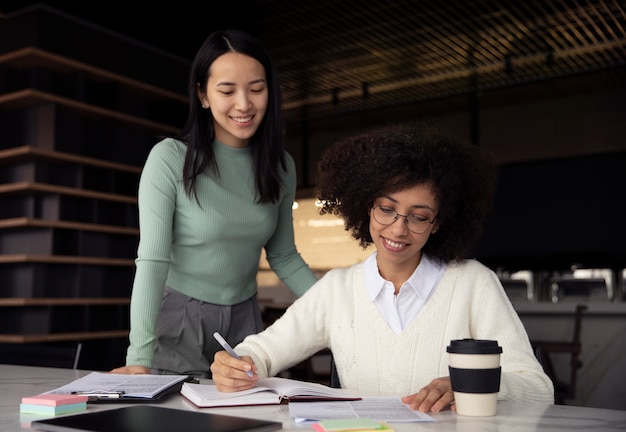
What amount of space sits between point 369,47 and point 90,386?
Answer: 17.8 feet

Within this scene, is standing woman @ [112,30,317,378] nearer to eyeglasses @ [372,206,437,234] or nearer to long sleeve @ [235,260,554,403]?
long sleeve @ [235,260,554,403]

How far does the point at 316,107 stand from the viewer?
8609 millimetres

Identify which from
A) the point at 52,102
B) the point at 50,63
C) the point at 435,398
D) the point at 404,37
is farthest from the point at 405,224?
the point at 404,37

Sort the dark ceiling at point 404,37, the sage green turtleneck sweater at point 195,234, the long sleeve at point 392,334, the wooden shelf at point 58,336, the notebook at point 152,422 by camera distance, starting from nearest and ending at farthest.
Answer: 1. the notebook at point 152,422
2. the long sleeve at point 392,334
3. the sage green turtleneck sweater at point 195,234
4. the wooden shelf at point 58,336
5. the dark ceiling at point 404,37

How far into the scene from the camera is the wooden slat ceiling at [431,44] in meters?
5.46

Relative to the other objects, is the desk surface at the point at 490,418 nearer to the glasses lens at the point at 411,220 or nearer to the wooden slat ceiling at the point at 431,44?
the glasses lens at the point at 411,220

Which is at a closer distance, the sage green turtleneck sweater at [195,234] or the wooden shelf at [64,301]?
the sage green turtleneck sweater at [195,234]

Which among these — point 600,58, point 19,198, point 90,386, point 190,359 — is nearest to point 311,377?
point 19,198

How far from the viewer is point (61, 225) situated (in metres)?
4.54

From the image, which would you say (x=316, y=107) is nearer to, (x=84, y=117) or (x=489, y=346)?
(x=84, y=117)

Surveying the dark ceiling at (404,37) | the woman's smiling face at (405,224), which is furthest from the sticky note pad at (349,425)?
the dark ceiling at (404,37)

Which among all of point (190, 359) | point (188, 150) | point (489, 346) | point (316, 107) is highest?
point (316, 107)

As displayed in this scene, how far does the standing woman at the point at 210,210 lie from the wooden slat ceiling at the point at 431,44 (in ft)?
12.3

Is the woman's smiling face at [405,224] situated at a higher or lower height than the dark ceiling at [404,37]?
lower
